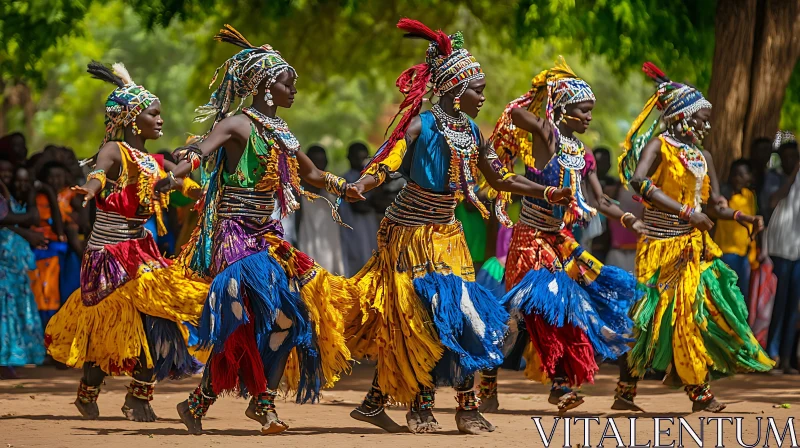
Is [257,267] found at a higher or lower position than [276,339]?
higher

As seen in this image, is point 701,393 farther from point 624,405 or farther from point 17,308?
point 17,308

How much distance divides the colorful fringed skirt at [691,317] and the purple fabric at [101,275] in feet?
11.3

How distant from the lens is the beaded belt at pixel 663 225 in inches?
386

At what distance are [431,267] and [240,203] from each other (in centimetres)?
117

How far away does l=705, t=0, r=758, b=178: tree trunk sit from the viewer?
1347 cm

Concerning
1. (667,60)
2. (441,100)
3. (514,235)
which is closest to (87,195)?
(441,100)

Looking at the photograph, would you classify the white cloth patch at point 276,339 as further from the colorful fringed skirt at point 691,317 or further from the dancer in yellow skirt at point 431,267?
the colorful fringed skirt at point 691,317

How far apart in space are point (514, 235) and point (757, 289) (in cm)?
438

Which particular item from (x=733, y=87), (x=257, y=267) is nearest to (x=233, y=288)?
(x=257, y=267)

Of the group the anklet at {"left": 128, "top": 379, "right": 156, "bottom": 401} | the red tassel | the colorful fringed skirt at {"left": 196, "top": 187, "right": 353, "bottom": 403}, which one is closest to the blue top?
the red tassel

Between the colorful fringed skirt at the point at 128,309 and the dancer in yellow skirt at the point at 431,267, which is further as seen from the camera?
the colorful fringed skirt at the point at 128,309

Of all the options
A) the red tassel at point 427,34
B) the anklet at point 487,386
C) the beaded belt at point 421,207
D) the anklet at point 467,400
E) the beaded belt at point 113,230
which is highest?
the red tassel at point 427,34

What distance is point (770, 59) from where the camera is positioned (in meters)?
13.5

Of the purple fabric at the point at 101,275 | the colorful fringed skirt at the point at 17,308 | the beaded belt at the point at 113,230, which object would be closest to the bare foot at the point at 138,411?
the purple fabric at the point at 101,275
